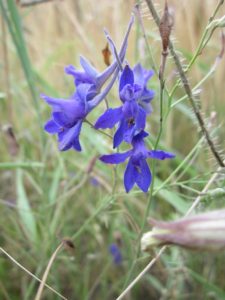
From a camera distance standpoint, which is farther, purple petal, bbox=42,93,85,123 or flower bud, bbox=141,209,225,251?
purple petal, bbox=42,93,85,123

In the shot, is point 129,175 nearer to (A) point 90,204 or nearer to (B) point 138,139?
(B) point 138,139

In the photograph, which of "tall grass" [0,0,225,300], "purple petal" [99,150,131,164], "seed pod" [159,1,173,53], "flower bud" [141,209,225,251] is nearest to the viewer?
"flower bud" [141,209,225,251]

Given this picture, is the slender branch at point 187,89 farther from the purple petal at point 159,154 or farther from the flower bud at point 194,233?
the flower bud at point 194,233

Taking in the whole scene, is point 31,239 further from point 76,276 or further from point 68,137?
point 68,137

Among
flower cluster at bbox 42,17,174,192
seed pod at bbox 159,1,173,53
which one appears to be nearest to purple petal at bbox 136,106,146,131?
flower cluster at bbox 42,17,174,192

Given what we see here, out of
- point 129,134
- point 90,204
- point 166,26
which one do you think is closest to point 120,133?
point 129,134

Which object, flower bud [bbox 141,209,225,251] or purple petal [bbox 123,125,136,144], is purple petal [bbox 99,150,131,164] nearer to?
purple petal [bbox 123,125,136,144]
